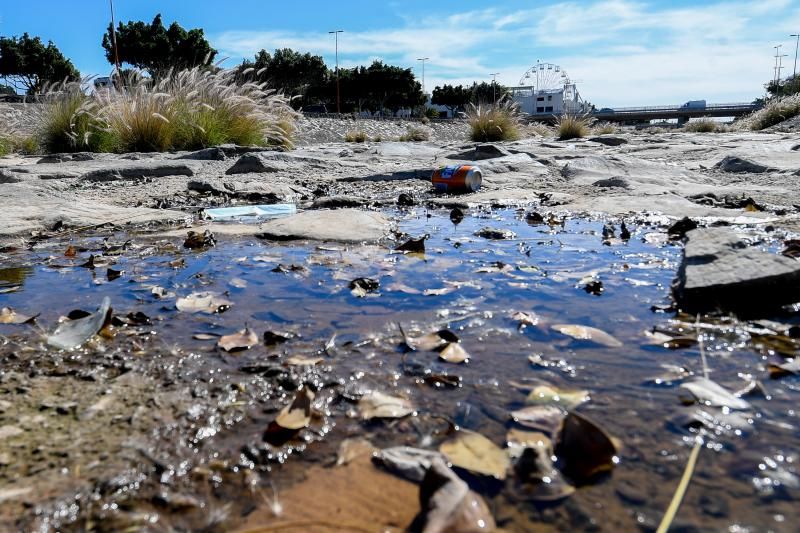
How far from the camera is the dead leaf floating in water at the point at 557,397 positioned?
3.45 feet

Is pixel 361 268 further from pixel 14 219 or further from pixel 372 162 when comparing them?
pixel 372 162

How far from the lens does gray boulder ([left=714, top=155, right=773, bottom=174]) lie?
5.11 meters

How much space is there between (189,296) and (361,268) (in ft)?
2.11

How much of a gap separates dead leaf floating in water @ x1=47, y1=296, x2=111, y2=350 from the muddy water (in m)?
0.03

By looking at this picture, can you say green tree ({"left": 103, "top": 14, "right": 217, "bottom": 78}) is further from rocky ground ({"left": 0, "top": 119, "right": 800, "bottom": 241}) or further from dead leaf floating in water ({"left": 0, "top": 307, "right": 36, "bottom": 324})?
dead leaf floating in water ({"left": 0, "top": 307, "right": 36, "bottom": 324})

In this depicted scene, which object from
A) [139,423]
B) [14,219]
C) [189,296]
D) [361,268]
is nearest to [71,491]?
[139,423]

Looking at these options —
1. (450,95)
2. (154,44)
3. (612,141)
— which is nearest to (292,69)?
(154,44)

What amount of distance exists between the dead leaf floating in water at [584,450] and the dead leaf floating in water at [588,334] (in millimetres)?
484

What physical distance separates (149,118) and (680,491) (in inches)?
327

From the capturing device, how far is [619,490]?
79 centimetres

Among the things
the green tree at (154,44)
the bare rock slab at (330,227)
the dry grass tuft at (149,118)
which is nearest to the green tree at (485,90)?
the green tree at (154,44)

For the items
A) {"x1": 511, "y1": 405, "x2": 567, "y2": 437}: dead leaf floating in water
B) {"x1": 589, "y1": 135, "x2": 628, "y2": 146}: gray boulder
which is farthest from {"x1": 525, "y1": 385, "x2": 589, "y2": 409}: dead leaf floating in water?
{"x1": 589, "y1": 135, "x2": 628, "y2": 146}: gray boulder

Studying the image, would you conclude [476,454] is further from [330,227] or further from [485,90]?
[485,90]

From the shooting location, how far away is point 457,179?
4.65 m
